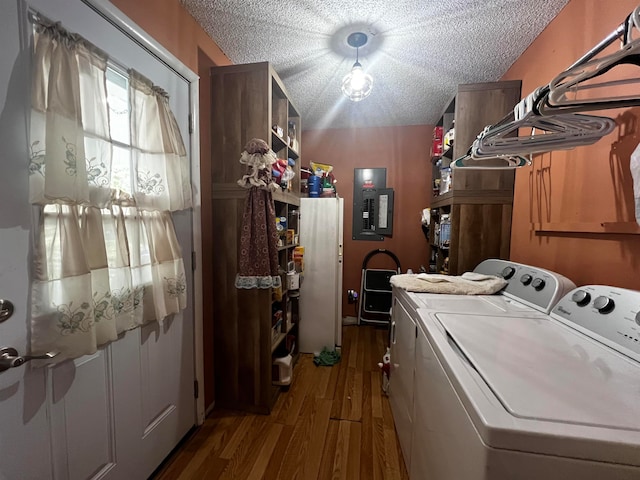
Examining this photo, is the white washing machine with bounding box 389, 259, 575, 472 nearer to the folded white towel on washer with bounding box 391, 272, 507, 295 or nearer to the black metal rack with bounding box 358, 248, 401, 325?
the folded white towel on washer with bounding box 391, 272, 507, 295

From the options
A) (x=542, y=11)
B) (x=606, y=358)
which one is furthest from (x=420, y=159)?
(x=606, y=358)

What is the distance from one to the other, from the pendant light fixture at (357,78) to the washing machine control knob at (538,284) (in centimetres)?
152

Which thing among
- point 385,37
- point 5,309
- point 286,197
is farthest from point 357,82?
point 5,309

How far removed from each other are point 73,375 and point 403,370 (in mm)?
1420

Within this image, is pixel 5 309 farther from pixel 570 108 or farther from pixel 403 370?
pixel 570 108

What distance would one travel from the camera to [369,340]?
9.53 ft

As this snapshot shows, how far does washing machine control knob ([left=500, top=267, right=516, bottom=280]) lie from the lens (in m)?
1.49

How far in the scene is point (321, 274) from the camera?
2.61m

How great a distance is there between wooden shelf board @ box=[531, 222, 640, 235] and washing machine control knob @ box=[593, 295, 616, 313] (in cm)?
31

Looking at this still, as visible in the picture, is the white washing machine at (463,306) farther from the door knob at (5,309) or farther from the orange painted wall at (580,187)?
the door knob at (5,309)

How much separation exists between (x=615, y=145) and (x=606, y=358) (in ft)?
2.97

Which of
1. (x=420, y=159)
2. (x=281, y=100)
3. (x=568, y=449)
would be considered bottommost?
(x=568, y=449)

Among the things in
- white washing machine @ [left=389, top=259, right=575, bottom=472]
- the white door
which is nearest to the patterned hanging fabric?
the white door

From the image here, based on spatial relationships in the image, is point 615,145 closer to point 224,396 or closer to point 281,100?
point 281,100
